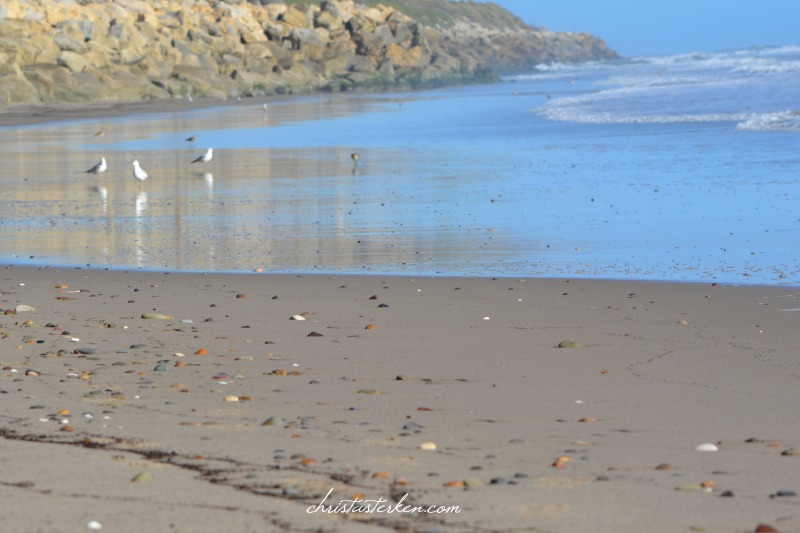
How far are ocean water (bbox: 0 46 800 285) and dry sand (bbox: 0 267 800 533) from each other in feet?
4.84

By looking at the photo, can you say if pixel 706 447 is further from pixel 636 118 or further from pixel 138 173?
pixel 636 118

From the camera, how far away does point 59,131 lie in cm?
3180

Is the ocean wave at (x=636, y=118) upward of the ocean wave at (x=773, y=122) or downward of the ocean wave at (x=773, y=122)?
downward

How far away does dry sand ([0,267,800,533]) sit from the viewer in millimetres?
4164

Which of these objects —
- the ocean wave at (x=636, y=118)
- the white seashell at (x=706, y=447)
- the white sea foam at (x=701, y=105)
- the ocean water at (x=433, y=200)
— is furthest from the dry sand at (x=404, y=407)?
the ocean wave at (x=636, y=118)

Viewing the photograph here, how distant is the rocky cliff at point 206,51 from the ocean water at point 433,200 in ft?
72.0

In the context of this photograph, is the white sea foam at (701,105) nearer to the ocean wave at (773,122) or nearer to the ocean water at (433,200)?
the ocean wave at (773,122)

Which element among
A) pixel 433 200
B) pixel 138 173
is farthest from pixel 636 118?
pixel 433 200

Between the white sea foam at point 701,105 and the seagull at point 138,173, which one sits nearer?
the seagull at point 138,173

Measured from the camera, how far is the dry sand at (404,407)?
13.7 ft

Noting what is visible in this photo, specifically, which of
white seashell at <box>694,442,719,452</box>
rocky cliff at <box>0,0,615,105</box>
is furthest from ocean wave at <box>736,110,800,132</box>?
rocky cliff at <box>0,0,615,105</box>

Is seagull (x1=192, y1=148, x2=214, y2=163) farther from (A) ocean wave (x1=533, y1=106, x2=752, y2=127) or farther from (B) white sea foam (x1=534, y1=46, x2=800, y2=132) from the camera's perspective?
(A) ocean wave (x1=533, y1=106, x2=752, y2=127)

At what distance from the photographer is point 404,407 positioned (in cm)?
577

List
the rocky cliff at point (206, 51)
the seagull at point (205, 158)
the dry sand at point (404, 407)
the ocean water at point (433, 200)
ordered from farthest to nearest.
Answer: the rocky cliff at point (206, 51) < the seagull at point (205, 158) < the ocean water at point (433, 200) < the dry sand at point (404, 407)
